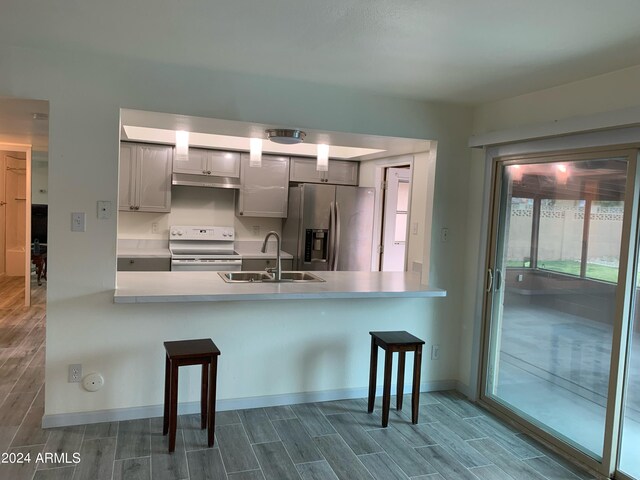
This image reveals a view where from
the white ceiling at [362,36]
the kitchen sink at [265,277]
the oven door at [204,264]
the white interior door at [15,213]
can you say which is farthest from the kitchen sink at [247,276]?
the white interior door at [15,213]

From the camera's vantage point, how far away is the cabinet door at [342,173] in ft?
18.4

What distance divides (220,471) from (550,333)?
2215 mm

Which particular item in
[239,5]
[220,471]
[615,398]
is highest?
[239,5]

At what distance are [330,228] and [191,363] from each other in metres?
2.65

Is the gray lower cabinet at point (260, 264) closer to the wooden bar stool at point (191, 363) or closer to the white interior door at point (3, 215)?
the wooden bar stool at point (191, 363)

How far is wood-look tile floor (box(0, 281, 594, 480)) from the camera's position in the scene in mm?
2561

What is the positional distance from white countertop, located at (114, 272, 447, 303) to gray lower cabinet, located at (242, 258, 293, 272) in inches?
56.2

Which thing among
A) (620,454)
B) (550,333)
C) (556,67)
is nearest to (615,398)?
(620,454)

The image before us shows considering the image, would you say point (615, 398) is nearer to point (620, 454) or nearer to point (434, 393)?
point (620, 454)

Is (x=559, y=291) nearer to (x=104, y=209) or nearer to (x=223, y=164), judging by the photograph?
(x=104, y=209)

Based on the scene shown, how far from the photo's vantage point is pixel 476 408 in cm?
354

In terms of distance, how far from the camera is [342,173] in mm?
5664

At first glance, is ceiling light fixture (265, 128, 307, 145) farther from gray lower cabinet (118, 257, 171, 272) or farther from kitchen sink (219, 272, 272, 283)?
gray lower cabinet (118, 257, 171, 272)

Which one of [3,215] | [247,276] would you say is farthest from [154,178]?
[3,215]
